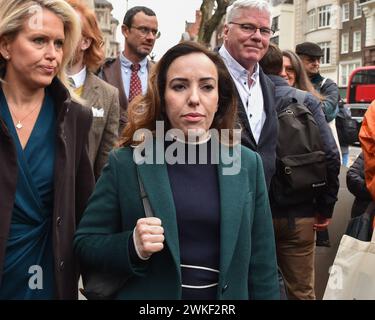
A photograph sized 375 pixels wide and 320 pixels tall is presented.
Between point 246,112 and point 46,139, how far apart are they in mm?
1414

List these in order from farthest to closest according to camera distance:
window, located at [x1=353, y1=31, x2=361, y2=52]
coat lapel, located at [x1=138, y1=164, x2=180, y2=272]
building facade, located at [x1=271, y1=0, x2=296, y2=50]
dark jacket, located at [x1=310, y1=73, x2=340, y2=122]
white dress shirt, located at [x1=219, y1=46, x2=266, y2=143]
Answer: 1. building facade, located at [x1=271, y1=0, x2=296, y2=50]
2. window, located at [x1=353, y1=31, x2=361, y2=52]
3. dark jacket, located at [x1=310, y1=73, x2=340, y2=122]
4. white dress shirt, located at [x1=219, y1=46, x2=266, y2=143]
5. coat lapel, located at [x1=138, y1=164, x2=180, y2=272]

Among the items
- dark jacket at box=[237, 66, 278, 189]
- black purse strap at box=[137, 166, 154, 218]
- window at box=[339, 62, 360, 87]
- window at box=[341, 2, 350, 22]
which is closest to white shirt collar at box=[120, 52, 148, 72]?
dark jacket at box=[237, 66, 278, 189]

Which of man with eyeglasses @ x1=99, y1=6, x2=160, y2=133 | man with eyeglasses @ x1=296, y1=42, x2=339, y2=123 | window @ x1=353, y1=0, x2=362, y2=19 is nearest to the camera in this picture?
man with eyeglasses @ x1=99, y1=6, x2=160, y2=133

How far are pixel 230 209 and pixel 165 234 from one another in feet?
0.89

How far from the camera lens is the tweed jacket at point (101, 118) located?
367 cm

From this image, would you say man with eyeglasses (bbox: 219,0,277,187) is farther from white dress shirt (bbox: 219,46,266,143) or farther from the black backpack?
the black backpack

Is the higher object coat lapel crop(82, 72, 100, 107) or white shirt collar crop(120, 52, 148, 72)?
white shirt collar crop(120, 52, 148, 72)

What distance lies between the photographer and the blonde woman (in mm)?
2193

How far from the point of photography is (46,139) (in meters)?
2.30

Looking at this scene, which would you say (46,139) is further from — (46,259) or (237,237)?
(237,237)

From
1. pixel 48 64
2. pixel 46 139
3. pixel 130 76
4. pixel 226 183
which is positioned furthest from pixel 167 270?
pixel 130 76

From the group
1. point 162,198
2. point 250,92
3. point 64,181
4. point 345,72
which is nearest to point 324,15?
point 345,72

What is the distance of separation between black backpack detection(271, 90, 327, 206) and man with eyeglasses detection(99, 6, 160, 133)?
5.86ft

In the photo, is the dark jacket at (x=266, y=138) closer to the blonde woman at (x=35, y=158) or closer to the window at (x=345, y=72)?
the blonde woman at (x=35, y=158)
